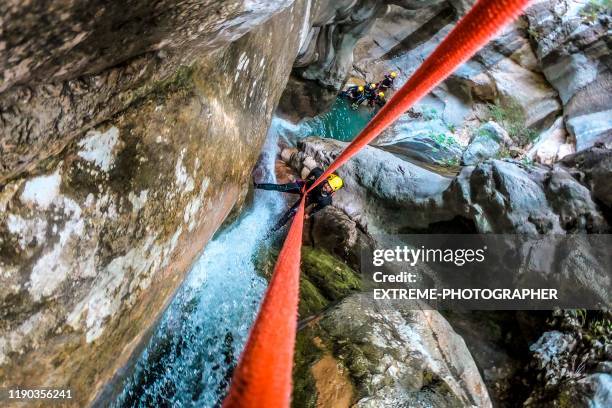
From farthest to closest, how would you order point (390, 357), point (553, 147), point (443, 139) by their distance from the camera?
point (443, 139) → point (553, 147) → point (390, 357)

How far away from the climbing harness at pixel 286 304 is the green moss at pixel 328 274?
4.02 metres

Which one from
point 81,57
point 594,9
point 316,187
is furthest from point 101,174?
point 594,9

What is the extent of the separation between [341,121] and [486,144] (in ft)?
15.2

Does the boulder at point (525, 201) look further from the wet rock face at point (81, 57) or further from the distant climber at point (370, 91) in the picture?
the distant climber at point (370, 91)

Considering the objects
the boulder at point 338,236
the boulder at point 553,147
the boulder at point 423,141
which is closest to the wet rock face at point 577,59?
the boulder at point 553,147

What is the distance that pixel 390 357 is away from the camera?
3.37 meters

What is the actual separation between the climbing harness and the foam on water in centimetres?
316

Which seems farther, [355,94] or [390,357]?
[355,94]

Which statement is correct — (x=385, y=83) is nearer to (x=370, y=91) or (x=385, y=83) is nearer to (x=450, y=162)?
(x=370, y=91)

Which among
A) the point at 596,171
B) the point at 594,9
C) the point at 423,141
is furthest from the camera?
the point at 594,9

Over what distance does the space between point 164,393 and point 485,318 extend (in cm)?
495

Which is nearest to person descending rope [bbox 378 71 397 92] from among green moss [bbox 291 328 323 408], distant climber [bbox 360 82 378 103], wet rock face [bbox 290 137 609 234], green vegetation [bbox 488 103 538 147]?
distant climber [bbox 360 82 378 103]

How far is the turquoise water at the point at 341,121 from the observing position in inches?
438

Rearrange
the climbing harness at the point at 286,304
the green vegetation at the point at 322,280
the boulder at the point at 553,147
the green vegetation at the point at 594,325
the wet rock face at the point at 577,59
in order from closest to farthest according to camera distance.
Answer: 1. the climbing harness at the point at 286,304
2. the green vegetation at the point at 594,325
3. the green vegetation at the point at 322,280
4. the boulder at the point at 553,147
5. the wet rock face at the point at 577,59
